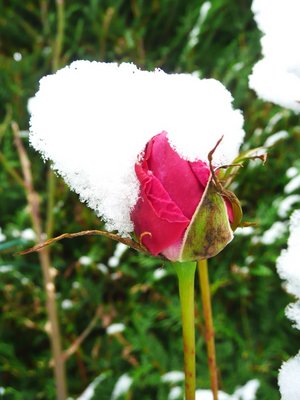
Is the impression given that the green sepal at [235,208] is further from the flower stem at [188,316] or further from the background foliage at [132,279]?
the background foliage at [132,279]

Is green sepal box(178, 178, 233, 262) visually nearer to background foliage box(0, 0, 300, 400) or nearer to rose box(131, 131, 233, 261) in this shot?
rose box(131, 131, 233, 261)

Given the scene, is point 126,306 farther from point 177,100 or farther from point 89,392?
point 177,100

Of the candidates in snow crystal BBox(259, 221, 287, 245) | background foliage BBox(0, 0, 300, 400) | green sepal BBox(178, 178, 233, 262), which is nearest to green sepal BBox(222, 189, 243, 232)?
green sepal BBox(178, 178, 233, 262)

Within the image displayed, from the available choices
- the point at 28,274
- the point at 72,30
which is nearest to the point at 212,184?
the point at 28,274

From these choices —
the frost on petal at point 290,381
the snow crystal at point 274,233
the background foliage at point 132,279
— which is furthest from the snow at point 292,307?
the snow crystal at point 274,233

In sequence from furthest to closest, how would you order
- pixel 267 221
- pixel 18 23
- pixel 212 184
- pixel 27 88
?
pixel 18 23 → pixel 27 88 → pixel 267 221 → pixel 212 184

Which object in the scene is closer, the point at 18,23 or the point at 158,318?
the point at 158,318

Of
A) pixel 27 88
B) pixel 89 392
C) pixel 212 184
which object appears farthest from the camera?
pixel 27 88

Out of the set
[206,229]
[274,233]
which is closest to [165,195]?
[206,229]
